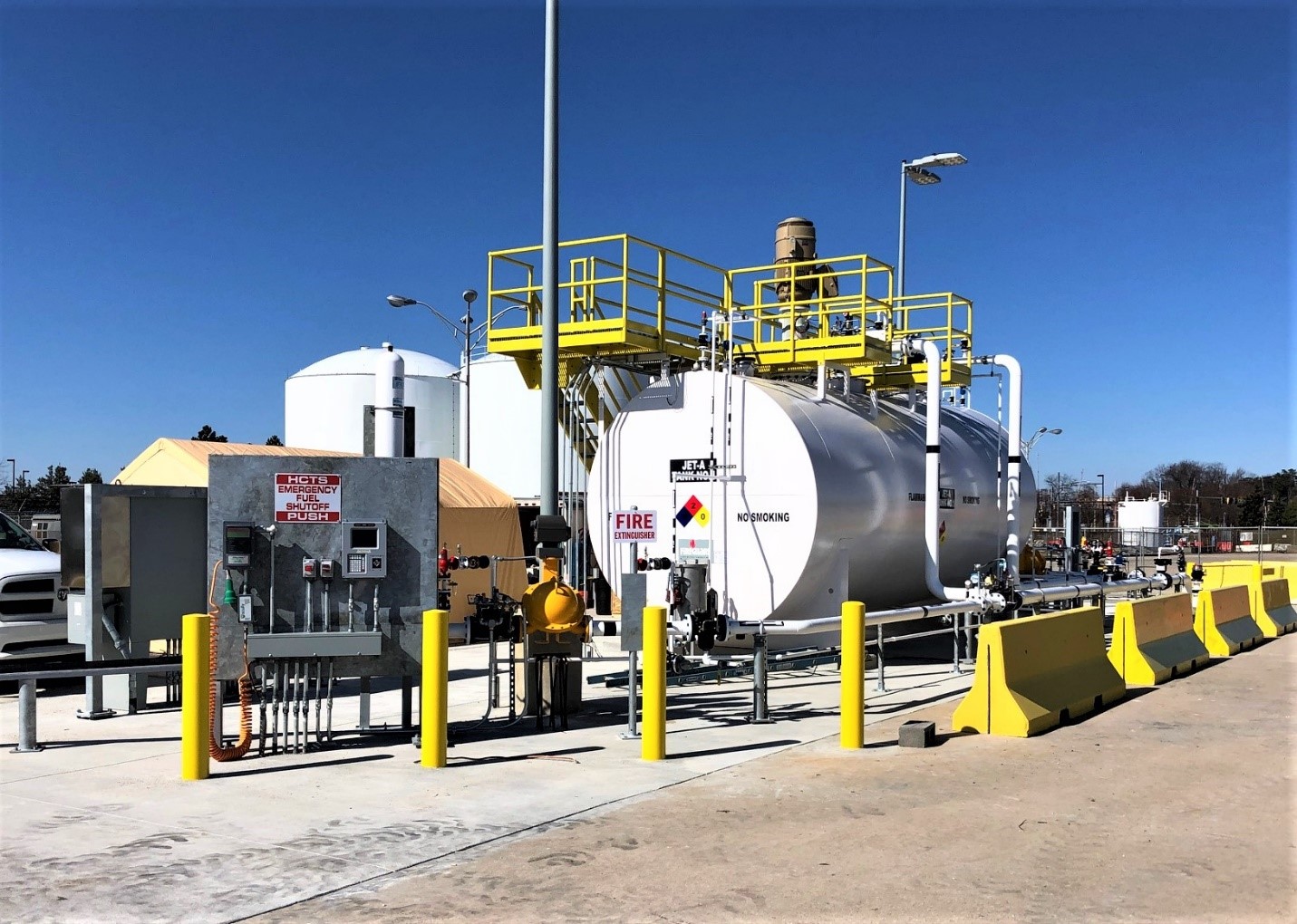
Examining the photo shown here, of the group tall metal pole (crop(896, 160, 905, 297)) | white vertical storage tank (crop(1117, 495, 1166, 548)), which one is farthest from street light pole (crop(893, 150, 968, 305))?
white vertical storage tank (crop(1117, 495, 1166, 548))

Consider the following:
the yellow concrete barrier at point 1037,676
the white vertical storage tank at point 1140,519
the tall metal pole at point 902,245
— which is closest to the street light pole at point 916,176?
the tall metal pole at point 902,245

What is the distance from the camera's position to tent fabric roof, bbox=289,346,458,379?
39.9m

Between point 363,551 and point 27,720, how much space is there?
125 inches

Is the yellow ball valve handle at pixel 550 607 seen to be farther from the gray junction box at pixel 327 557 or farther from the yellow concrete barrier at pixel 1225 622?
the yellow concrete barrier at pixel 1225 622

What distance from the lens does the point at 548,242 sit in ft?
38.9

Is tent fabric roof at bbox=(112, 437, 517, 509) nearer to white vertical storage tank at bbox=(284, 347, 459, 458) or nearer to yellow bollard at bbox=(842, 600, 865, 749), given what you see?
yellow bollard at bbox=(842, 600, 865, 749)

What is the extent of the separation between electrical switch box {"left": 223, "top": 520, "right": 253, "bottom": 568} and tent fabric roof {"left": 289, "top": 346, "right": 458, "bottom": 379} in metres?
28.2

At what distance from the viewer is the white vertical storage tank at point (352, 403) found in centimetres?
3750

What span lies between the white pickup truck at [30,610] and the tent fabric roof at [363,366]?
24414 mm

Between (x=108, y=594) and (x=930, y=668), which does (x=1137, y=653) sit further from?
(x=108, y=594)

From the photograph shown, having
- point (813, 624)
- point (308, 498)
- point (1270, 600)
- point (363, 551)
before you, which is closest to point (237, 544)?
point (308, 498)

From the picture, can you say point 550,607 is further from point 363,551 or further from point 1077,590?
point 1077,590

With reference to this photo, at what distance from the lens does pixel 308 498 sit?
32.2 ft

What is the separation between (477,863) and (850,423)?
9924 mm
